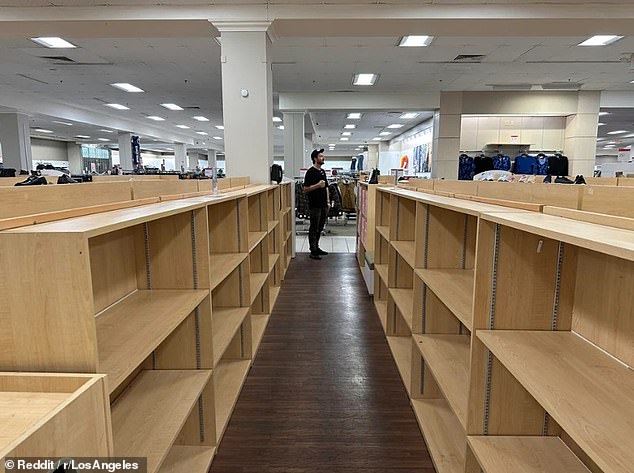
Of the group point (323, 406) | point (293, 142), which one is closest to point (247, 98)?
point (323, 406)

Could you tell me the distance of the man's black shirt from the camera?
7.12 m

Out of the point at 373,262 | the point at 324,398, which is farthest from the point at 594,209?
the point at 373,262

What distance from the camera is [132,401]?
202 centimetres

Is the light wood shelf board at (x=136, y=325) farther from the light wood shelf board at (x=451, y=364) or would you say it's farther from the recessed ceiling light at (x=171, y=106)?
the recessed ceiling light at (x=171, y=106)

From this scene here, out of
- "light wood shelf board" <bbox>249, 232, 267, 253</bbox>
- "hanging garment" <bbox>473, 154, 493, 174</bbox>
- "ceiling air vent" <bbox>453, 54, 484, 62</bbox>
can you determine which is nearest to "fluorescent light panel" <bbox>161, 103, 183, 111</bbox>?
"ceiling air vent" <bbox>453, 54, 484, 62</bbox>

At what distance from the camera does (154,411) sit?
6.34 feet

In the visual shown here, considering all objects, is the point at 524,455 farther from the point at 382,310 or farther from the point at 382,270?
the point at 382,270

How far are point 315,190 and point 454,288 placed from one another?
192 inches

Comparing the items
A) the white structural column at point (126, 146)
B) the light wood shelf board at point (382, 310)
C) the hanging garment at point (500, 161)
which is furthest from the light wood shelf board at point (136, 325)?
the white structural column at point (126, 146)

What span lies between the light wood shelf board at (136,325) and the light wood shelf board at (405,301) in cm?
150

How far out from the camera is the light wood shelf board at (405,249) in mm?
3222

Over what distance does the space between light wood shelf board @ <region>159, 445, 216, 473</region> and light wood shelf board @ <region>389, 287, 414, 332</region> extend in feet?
4.87

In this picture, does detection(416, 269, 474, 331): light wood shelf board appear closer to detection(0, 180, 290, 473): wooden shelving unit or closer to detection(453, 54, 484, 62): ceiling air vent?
detection(0, 180, 290, 473): wooden shelving unit

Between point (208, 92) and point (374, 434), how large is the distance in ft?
31.1
